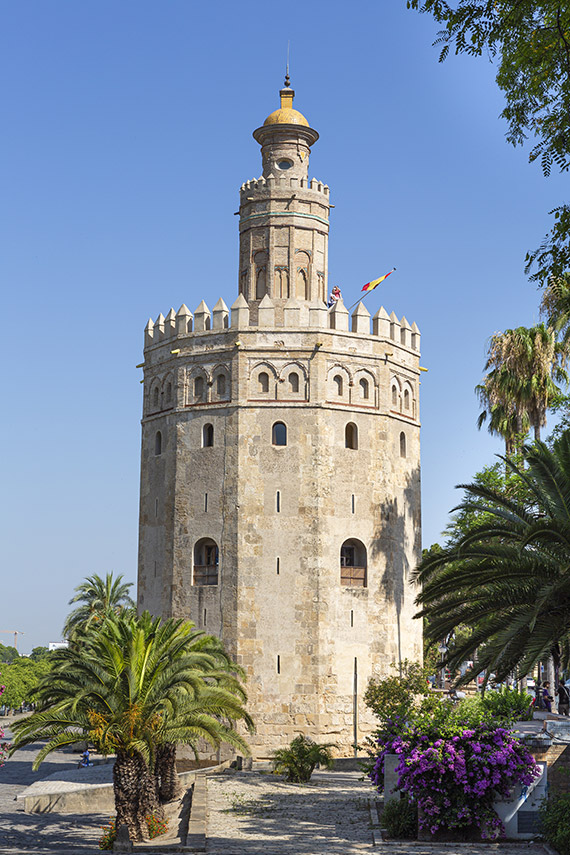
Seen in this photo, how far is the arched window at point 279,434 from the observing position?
3133 cm

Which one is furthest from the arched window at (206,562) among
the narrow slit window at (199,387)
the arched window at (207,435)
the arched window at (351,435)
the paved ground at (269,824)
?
the paved ground at (269,824)

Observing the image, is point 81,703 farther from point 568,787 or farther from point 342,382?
point 342,382

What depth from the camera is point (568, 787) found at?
54.8 ft

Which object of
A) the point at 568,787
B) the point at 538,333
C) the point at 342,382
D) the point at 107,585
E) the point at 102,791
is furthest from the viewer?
the point at 107,585

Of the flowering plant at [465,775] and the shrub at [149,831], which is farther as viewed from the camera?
the shrub at [149,831]

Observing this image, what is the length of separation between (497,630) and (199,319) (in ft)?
57.3

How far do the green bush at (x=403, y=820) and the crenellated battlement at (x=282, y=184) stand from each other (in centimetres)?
2267

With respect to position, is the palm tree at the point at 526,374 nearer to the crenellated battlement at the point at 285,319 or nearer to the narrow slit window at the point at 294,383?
the crenellated battlement at the point at 285,319

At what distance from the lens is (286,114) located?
35.3 metres

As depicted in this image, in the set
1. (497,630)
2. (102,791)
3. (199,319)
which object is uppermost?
(199,319)

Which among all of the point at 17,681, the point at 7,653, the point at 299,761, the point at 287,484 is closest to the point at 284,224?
the point at 287,484

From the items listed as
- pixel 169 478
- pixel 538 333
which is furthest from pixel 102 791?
pixel 538 333

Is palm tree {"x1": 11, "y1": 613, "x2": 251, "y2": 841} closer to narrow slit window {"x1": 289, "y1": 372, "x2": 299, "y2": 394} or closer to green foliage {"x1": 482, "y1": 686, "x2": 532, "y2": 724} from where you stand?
green foliage {"x1": 482, "y1": 686, "x2": 532, "y2": 724}

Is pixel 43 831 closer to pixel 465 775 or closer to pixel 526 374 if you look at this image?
pixel 465 775
